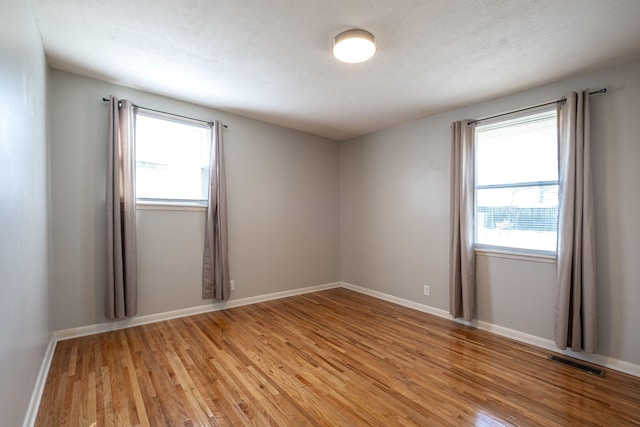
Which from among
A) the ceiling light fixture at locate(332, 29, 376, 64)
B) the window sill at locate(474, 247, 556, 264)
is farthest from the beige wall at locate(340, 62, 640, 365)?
the ceiling light fixture at locate(332, 29, 376, 64)

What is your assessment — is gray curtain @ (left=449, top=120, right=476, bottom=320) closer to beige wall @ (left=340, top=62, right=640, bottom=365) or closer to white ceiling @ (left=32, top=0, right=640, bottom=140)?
beige wall @ (left=340, top=62, right=640, bottom=365)

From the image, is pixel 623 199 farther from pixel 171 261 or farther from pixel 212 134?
pixel 171 261

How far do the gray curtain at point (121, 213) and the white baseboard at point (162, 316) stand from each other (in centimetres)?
18

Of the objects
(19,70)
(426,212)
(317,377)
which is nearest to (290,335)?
(317,377)

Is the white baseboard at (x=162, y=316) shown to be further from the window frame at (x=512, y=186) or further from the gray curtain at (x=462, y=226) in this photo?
the window frame at (x=512, y=186)

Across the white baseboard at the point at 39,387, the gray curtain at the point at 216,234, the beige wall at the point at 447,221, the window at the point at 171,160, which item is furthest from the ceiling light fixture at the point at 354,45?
the white baseboard at the point at 39,387

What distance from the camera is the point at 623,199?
2.52 metres

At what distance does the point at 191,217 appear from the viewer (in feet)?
12.2

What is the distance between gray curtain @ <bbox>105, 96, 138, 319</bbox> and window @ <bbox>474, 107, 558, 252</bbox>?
3.91m

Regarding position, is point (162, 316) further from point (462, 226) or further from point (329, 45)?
point (462, 226)

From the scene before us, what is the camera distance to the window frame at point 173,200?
11.0 feet

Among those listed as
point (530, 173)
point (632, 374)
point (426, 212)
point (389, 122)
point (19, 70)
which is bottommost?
point (632, 374)

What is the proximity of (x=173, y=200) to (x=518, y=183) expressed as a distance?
3964mm

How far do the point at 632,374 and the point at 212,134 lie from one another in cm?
484
